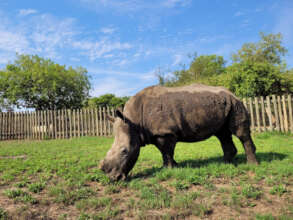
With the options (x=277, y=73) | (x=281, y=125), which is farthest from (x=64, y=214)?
(x=277, y=73)

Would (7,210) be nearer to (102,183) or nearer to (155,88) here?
(102,183)

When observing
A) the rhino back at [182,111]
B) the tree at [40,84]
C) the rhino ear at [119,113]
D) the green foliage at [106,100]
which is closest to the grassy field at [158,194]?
the rhino back at [182,111]

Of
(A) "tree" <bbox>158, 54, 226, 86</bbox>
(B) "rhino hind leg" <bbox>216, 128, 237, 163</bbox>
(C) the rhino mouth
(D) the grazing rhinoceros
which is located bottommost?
(C) the rhino mouth

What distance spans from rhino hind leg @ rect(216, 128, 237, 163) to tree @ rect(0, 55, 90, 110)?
22.6 m

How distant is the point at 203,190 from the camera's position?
12.2 feet

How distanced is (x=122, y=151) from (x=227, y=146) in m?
2.87

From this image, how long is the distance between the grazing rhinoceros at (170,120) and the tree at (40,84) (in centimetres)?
2194

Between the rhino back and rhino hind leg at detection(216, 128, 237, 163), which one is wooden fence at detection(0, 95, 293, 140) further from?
rhino hind leg at detection(216, 128, 237, 163)

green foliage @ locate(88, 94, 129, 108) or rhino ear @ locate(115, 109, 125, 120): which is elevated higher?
green foliage @ locate(88, 94, 129, 108)

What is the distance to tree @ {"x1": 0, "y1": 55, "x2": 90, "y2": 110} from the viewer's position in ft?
77.0

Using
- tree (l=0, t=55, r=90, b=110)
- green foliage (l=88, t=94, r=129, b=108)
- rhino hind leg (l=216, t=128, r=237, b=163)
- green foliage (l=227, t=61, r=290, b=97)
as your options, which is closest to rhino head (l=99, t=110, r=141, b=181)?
rhino hind leg (l=216, t=128, r=237, b=163)

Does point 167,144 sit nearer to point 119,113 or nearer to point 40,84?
point 119,113

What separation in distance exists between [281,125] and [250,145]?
7549mm

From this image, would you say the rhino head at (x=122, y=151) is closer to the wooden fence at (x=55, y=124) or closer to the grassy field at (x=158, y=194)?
the grassy field at (x=158, y=194)
